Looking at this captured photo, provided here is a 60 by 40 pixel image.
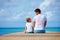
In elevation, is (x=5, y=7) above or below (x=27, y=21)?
above

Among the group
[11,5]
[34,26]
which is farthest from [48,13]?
[11,5]

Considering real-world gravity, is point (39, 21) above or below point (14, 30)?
above

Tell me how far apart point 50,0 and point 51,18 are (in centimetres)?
30

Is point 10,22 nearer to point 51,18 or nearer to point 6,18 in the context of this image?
point 6,18

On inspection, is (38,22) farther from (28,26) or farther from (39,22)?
(28,26)

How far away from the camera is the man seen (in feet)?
8.95

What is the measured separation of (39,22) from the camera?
274cm

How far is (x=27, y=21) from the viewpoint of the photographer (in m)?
2.75

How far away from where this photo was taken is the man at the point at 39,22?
8.95ft

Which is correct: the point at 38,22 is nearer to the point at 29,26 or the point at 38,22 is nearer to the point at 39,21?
the point at 39,21

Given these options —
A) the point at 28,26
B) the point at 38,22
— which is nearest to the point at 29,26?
the point at 28,26

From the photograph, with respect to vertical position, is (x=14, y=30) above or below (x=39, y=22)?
below

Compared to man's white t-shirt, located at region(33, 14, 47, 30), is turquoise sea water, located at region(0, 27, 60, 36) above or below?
below

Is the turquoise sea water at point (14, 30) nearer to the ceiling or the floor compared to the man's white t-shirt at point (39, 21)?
nearer to the floor
